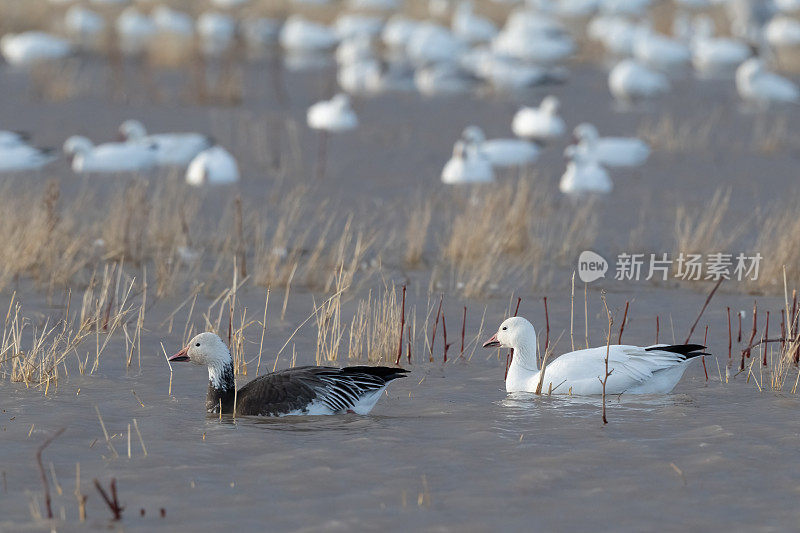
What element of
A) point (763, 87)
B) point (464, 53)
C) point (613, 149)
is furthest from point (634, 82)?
point (464, 53)

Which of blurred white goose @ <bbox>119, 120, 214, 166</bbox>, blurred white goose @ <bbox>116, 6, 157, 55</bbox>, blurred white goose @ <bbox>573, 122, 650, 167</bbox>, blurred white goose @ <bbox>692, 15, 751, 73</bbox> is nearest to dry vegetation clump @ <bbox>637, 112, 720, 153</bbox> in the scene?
blurred white goose @ <bbox>573, 122, 650, 167</bbox>

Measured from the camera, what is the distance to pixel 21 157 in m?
16.0

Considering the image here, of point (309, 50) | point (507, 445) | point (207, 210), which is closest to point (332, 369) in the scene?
point (507, 445)

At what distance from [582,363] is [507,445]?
46.9 inches

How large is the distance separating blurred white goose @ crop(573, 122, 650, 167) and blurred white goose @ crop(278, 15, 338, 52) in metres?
15.7

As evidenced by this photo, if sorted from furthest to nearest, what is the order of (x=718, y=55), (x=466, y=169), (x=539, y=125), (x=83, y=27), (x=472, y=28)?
(x=472, y=28), (x=83, y=27), (x=718, y=55), (x=539, y=125), (x=466, y=169)

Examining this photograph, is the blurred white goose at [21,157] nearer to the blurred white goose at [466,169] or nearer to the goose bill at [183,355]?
the blurred white goose at [466,169]

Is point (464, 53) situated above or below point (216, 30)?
below

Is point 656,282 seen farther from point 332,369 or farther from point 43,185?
point 43,185

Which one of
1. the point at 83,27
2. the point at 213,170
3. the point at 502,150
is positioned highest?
the point at 83,27

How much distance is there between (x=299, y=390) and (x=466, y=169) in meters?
9.00

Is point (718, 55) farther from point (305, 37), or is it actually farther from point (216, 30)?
point (216, 30)

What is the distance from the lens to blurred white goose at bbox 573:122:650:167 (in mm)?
16719

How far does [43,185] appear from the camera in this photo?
1491cm
